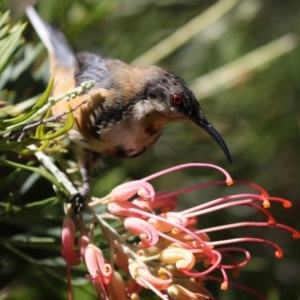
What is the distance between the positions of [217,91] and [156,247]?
2.52 ft

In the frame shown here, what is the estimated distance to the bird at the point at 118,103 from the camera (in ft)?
5.09

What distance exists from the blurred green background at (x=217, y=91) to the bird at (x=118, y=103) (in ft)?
0.16

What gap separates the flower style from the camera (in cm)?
106

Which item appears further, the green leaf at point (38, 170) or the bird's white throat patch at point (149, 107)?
the bird's white throat patch at point (149, 107)

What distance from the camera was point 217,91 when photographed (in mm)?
1815

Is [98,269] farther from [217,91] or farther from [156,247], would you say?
[217,91]

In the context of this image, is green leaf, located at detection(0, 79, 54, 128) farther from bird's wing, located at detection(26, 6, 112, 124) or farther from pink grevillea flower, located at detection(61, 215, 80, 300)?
bird's wing, located at detection(26, 6, 112, 124)

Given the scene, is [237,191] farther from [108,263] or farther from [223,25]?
[108,263]

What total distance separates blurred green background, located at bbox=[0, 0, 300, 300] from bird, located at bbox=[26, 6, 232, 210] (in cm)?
5

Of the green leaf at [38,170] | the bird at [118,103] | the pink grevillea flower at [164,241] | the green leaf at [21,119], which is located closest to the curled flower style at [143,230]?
the pink grevillea flower at [164,241]

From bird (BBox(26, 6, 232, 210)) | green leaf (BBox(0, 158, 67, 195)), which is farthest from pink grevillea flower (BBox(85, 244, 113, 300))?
bird (BBox(26, 6, 232, 210))

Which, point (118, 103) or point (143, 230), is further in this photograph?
point (118, 103)

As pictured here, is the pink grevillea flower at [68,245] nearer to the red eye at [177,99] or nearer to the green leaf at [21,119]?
the green leaf at [21,119]

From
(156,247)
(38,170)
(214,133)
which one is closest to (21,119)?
(38,170)
